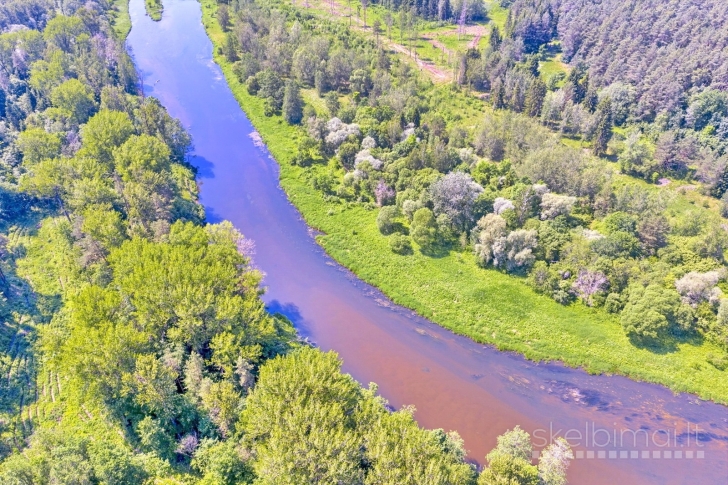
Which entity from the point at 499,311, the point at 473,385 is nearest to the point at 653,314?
the point at 499,311

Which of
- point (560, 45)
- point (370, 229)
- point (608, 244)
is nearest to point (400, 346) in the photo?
point (370, 229)

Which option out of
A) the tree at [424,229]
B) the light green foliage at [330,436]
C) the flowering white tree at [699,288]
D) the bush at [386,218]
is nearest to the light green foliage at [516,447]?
the light green foliage at [330,436]

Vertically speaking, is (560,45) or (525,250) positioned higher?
(560,45)

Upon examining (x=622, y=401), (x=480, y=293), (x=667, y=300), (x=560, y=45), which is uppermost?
(x=560, y=45)

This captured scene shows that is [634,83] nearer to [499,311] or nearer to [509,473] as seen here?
[499,311]

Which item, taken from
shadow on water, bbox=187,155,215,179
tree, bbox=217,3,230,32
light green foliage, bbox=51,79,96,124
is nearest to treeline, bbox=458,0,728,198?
shadow on water, bbox=187,155,215,179

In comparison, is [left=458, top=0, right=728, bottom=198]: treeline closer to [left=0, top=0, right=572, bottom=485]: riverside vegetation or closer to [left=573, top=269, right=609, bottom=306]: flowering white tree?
[left=573, top=269, right=609, bottom=306]: flowering white tree

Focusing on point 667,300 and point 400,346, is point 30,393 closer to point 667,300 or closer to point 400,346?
point 400,346
